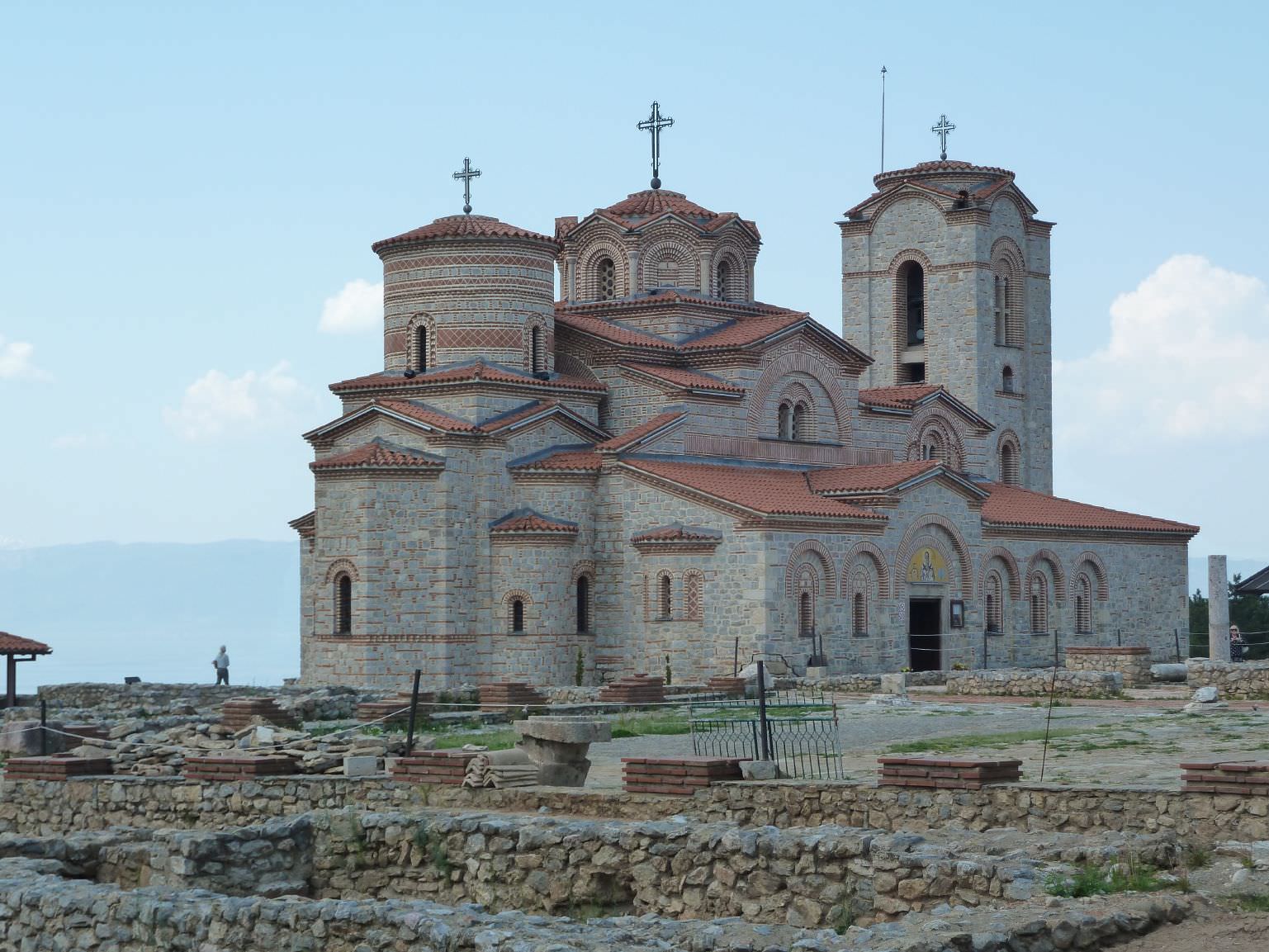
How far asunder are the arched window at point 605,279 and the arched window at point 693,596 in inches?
356

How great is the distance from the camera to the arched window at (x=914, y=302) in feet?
157

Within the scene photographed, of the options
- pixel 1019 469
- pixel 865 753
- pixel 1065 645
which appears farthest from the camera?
pixel 1019 469

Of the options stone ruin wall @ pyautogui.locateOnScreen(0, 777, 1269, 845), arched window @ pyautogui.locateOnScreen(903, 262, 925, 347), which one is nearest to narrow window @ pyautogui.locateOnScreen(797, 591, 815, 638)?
arched window @ pyautogui.locateOnScreen(903, 262, 925, 347)

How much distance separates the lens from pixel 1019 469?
48625mm

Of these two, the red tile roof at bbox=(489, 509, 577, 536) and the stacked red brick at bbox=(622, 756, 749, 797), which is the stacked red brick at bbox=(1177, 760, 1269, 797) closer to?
the stacked red brick at bbox=(622, 756, 749, 797)

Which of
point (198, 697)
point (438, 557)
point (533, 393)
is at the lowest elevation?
point (198, 697)

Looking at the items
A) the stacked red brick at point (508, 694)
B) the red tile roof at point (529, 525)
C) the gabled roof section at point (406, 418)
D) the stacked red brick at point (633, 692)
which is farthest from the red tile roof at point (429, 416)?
the stacked red brick at point (508, 694)

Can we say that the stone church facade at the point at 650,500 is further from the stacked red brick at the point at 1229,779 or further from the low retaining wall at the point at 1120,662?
the stacked red brick at the point at 1229,779

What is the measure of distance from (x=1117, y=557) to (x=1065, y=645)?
3079mm

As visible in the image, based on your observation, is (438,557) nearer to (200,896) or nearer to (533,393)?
(533,393)

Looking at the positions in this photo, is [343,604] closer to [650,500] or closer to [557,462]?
[557,462]

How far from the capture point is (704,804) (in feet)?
46.0

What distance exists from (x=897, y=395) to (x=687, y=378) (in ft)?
26.3

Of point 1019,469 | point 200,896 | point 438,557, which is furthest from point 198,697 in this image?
point 1019,469
